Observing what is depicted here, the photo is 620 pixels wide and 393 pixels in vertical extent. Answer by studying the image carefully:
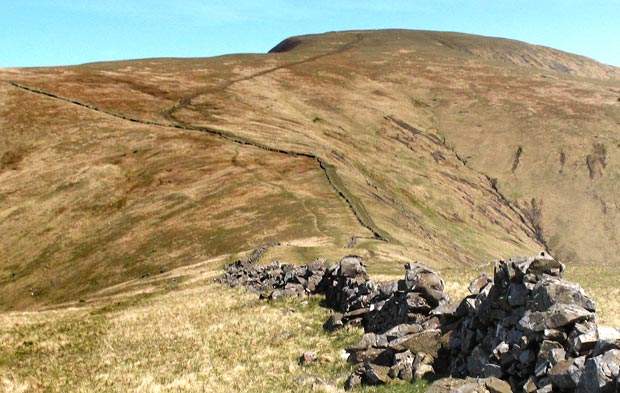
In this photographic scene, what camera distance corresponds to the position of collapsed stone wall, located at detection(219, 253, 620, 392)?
13.3 metres

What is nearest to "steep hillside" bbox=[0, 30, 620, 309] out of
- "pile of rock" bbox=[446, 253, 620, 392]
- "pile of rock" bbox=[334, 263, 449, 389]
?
"pile of rock" bbox=[334, 263, 449, 389]

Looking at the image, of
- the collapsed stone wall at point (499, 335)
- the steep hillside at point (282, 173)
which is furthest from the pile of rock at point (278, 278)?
the collapsed stone wall at point (499, 335)

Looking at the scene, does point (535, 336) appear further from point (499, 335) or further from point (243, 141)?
point (243, 141)

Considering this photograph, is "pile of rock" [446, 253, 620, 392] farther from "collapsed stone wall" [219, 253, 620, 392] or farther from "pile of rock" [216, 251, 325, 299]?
"pile of rock" [216, 251, 325, 299]

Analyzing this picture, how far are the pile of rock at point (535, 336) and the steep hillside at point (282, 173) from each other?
30.0 meters

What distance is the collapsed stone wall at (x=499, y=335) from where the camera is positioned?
13.3 m

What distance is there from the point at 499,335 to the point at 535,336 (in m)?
1.74

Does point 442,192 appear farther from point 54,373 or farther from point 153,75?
point 153,75

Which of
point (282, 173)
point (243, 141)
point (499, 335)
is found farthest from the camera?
point (243, 141)

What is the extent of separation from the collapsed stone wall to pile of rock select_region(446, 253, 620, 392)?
0.02 metres

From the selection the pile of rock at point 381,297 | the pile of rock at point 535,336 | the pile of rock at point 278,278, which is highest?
the pile of rock at point 535,336

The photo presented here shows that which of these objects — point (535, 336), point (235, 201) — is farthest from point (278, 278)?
point (235, 201)

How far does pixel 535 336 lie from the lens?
14781 mm

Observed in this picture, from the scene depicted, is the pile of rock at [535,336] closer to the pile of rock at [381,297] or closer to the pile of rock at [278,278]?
the pile of rock at [381,297]
